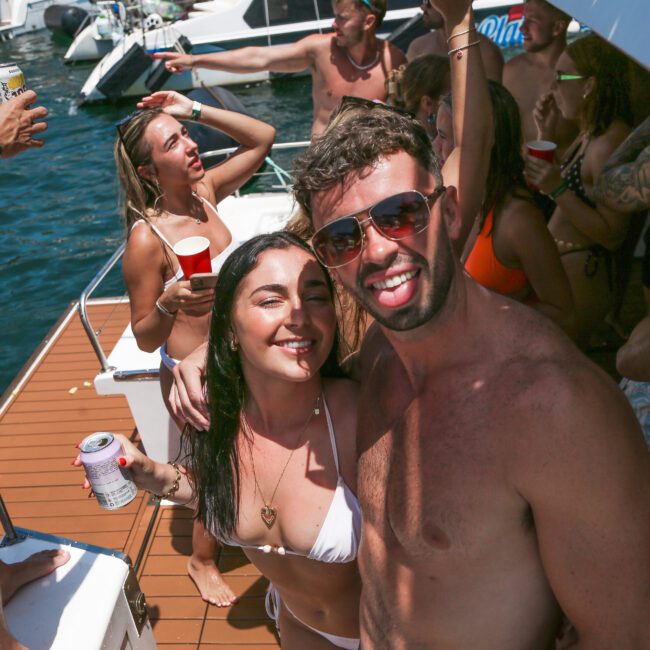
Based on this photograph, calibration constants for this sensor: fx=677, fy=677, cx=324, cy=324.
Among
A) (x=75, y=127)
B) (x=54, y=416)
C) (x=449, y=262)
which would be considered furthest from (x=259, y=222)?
(x=75, y=127)

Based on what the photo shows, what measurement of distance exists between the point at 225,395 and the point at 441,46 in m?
4.20

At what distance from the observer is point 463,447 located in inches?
56.9

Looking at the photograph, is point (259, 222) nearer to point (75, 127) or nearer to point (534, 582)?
point (534, 582)

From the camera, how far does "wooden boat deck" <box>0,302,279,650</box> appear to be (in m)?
3.11

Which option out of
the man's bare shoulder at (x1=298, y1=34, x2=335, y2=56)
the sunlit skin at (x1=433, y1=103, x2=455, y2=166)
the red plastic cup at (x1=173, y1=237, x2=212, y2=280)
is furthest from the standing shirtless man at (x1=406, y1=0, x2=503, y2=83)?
the red plastic cup at (x1=173, y1=237, x2=212, y2=280)

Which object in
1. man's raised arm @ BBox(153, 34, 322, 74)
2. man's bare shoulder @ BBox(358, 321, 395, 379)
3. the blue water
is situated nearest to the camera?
man's bare shoulder @ BBox(358, 321, 395, 379)

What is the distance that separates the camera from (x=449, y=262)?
1.49 meters

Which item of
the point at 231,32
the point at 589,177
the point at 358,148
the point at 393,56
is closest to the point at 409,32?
the point at 231,32

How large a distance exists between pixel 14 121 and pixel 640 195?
2227 millimetres

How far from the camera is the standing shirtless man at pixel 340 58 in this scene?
5340 millimetres

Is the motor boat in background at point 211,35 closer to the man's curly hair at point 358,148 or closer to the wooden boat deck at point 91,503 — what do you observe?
the wooden boat deck at point 91,503

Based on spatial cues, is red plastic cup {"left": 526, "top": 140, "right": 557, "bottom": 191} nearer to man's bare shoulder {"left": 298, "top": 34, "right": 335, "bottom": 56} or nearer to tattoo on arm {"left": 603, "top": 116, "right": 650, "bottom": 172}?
tattoo on arm {"left": 603, "top": 116, "right": 650, "bottom": 172}

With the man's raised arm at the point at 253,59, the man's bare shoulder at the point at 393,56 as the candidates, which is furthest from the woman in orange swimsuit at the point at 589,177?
the man's bare shoulder at the point at 393,56

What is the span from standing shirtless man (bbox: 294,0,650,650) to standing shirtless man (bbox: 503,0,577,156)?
3.53 meters
